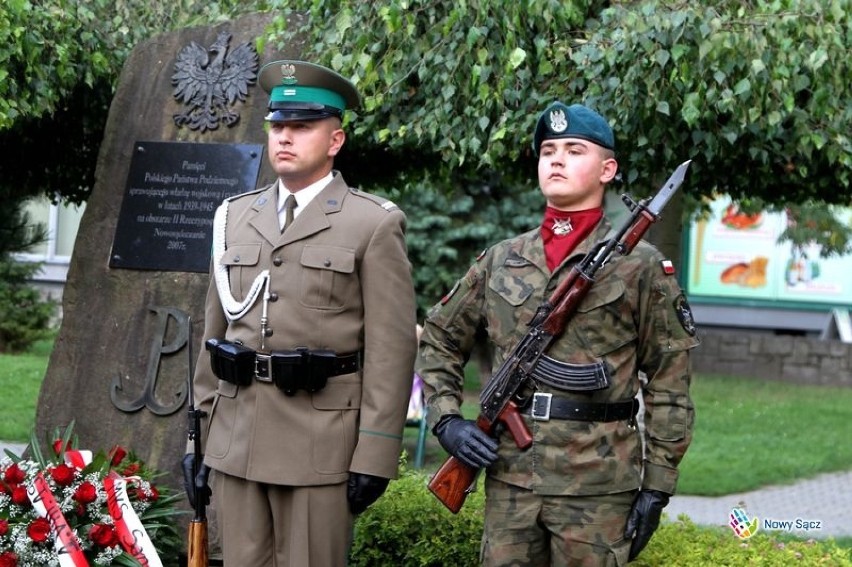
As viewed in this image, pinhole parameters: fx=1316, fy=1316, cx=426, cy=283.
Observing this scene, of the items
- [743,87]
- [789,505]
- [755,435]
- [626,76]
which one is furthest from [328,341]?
[755,435]

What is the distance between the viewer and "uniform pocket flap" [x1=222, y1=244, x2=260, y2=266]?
415 cm

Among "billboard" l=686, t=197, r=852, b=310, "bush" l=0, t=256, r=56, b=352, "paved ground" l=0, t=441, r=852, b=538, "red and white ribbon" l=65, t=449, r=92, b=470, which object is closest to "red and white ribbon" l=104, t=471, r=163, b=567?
"red and white ribbon" l=65, t=449, r=92, b=470

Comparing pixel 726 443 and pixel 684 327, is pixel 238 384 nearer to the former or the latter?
pixel 684 327

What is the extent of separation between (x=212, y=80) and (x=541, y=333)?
8.96 feet

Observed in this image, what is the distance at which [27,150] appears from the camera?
7.38 metres

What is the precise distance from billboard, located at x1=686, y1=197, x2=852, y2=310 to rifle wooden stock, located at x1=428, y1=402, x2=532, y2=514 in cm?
1486

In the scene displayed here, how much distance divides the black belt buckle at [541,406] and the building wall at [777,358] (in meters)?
11.9

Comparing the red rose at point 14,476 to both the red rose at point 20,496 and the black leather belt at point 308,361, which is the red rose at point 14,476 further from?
the black leather belt at point 308,361

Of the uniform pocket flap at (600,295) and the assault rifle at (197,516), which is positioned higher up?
the uniform pocket flap at (600,295)

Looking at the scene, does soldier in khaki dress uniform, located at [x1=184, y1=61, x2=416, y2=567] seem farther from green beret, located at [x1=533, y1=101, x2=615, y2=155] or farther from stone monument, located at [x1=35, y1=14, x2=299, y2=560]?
stone monument, located at [x1=35, y1=14, x2=299, y2=560]

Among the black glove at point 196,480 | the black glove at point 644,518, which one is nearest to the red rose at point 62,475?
the black glove at point 196,480

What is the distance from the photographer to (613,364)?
386 centimetres

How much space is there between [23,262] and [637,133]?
37.6ft

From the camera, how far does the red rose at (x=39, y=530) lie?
4.76 m
